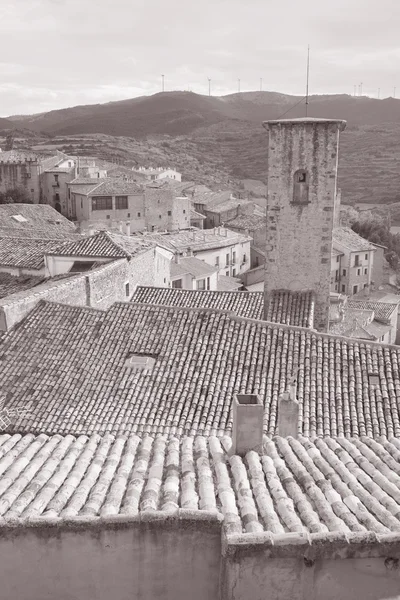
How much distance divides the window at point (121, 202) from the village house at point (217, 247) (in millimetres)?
9609

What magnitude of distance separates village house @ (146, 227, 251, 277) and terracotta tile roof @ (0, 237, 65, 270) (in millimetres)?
12185

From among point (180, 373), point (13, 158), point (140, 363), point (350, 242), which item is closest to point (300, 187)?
point (180, 373)

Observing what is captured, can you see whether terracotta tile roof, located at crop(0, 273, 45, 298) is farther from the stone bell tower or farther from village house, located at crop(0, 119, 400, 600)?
the stone bell tower

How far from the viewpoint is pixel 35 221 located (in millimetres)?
38219

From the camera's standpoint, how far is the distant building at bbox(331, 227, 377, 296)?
1801 inches

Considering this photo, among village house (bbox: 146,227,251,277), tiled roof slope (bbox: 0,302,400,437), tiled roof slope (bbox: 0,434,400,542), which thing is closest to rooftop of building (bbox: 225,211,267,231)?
village house (bbox: 146,227,251,277)

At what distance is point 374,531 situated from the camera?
4.22 meters

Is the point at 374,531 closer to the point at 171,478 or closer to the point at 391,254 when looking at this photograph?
the point at 171,478

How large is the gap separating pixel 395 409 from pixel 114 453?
6.92 meters

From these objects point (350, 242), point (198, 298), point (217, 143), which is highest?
point (217, 143)

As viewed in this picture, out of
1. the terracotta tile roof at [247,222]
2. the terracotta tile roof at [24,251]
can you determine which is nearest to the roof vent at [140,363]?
the terracotta tile roof at [24,251]

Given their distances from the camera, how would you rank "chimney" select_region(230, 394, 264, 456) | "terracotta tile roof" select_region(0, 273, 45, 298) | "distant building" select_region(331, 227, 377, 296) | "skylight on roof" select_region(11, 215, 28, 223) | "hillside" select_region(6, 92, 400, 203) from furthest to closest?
"hillside" select_region(6, 92, 400, 203) → "distant building" select_region(331, 227, 377, 296) → "skylight on roof" select_region(11, 215, 28, 223) → "terracotta tile roof" select_region(0, 273, 45, 298) → "chimney" select_region(230, 394, 264, 456)

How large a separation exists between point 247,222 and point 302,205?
36288 millimetres

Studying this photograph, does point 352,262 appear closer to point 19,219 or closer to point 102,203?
point 102,203
